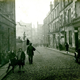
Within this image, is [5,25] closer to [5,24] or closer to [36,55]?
[5,24]

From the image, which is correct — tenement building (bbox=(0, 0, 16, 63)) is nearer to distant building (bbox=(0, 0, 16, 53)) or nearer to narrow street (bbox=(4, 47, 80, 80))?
distant building (bbox=(0, 0, 16, 53))

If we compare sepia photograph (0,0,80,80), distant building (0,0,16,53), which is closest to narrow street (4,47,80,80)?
sepia photograph (0,0,80,80)

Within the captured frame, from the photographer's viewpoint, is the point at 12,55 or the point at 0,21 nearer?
the point at 12,55

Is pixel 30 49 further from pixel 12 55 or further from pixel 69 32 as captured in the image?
pixel 69 32

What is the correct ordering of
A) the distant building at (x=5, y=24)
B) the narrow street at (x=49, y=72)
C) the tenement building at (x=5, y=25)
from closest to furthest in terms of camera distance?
the narrow street at (x=49, y=72)
the tenement building at (x=5, y=25)
the distant building at (x=5, y=24)

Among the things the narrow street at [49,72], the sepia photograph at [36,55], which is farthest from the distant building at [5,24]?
the narrow street at [49,72]

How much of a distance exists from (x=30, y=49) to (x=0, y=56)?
8.62 ft

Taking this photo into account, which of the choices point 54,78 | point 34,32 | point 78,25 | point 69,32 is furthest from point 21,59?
point 34,32

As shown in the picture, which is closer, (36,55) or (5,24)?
(5,24)

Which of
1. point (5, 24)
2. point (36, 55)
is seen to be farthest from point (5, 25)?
point (36, 55)

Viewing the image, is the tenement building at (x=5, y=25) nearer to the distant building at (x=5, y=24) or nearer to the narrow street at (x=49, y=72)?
the distant building at (x=5, y=24)

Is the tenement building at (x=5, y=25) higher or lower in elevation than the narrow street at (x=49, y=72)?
higher

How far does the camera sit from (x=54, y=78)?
5883 mm

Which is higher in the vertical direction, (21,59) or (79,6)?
(79,6)
